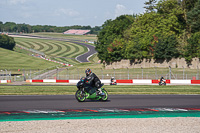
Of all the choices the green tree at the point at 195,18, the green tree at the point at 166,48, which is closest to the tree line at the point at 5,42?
the green tree at the point at 166,48

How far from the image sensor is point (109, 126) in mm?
11281

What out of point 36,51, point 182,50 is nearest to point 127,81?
point 182,50

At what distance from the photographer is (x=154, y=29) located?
7825 cm

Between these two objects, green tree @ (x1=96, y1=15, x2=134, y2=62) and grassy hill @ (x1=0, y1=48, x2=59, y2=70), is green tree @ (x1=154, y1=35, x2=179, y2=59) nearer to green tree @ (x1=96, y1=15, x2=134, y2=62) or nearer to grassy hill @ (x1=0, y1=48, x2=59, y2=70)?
green tree @ (x1=96, y1=15, x2=134, y2=62)

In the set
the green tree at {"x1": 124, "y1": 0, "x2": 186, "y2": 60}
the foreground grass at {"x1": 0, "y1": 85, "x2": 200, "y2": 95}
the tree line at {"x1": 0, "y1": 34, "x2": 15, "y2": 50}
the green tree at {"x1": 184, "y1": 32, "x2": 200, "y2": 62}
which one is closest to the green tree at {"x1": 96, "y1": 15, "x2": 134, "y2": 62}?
the green tree at {"x1": 124, "y1": 0, "x2": 186, "y2": 60}

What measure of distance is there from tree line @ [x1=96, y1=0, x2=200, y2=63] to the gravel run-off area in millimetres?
54530

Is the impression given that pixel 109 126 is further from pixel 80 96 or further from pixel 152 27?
pixel 152 27

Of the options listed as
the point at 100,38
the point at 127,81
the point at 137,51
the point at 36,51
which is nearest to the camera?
the point at 127,81

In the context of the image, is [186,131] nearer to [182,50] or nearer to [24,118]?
[24,118]

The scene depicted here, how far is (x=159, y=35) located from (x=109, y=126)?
6372 centimetres

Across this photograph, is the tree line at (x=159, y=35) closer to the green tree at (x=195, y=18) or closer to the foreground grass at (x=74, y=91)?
the green tree at (x=195, y=18)

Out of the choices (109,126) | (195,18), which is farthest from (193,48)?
(109,126)

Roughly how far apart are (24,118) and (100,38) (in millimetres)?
80305

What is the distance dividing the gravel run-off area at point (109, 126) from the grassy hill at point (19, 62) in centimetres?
8686
